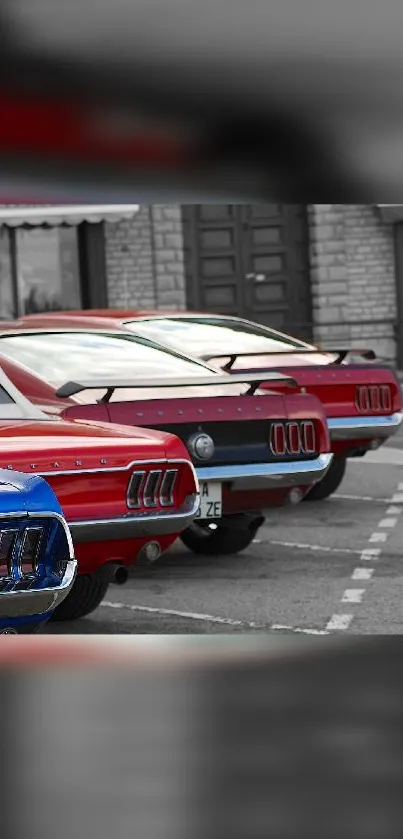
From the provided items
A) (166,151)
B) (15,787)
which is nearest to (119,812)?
(15,787)

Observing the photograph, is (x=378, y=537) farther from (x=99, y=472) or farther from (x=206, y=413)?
(x=99, y=472)

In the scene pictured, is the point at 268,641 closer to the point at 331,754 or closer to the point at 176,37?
the point at 331,754

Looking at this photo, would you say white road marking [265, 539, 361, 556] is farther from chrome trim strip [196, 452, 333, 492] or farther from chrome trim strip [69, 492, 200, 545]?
chrome trim strip [69, 492, 200, 545]

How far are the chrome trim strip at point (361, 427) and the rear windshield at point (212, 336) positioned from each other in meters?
0.62

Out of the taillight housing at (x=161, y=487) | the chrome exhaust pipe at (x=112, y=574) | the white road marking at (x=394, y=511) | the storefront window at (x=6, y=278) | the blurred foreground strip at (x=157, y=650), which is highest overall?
the storefront window at (x=6, y=278)

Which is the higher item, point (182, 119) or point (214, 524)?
point (182, 119)

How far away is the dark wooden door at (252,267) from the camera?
85.2 ft

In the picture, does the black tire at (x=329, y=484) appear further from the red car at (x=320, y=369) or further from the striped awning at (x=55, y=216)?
the striped awning at (x=55, y=216)

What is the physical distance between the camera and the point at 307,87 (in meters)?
0.73

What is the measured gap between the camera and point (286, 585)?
752 centimetres

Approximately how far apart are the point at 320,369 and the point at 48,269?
53.2ft

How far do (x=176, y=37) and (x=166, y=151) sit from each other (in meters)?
0.09

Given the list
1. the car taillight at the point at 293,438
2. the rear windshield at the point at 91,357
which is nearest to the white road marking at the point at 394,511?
the rear windshield at the point at 91,357

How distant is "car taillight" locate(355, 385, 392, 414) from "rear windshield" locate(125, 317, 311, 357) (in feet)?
1.85
